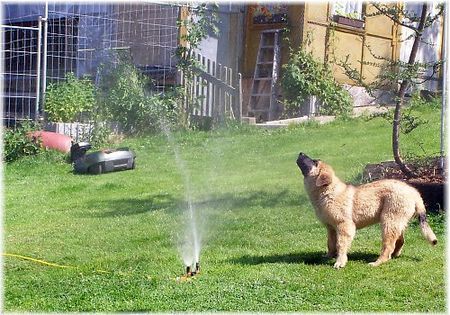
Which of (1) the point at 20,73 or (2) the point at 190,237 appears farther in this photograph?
(1) the point at 20,73

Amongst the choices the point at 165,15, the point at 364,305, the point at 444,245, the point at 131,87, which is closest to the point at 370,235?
the point at 444,245

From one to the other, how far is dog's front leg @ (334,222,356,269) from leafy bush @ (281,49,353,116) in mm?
8263

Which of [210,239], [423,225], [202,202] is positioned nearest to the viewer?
[423,225]

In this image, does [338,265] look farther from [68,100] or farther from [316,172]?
[68,100]

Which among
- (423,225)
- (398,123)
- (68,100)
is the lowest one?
(423,225)

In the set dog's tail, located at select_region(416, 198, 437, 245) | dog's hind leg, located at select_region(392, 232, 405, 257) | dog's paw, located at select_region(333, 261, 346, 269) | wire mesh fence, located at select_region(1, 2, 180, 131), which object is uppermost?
wire mesh fence, located at select_region(1, 2, 180, 131)

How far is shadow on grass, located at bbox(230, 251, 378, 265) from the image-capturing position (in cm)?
550

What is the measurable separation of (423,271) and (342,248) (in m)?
0.57

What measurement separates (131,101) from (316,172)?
7.64 meters

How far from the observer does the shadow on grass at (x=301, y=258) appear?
5.50 meters

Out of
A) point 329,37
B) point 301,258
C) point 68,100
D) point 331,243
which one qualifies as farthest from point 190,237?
point 329,37

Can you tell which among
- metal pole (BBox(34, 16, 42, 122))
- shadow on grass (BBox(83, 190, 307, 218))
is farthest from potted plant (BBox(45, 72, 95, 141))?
shadow on grass (BBox(83, 190, 307, 218))

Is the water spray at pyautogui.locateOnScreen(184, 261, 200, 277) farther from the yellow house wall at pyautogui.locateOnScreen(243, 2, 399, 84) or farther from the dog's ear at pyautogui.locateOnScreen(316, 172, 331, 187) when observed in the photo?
the yellow house wall at pyautogui.locateOnScreen(243, 2, 399, 84)

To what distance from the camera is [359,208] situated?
5402mm
